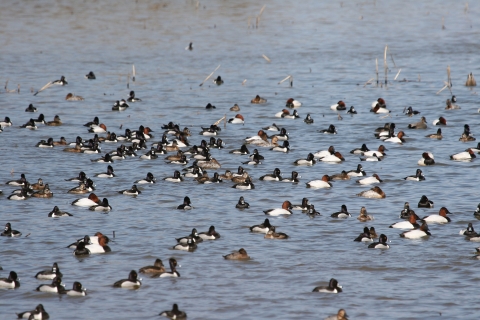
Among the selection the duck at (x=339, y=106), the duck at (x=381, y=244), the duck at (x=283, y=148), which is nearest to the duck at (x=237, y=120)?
the duck at (x=283, y=148)

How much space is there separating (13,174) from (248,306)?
47.9 ft

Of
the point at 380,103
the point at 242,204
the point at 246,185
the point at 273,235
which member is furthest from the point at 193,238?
the point at 380,103

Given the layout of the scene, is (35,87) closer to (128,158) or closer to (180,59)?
(180,59)

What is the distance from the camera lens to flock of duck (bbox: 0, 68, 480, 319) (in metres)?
21.2

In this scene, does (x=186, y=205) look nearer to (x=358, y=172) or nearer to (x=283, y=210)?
(x=283, y=210)

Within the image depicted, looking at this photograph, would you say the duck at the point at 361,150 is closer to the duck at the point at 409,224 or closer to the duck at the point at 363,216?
the duck at the point at 363,216

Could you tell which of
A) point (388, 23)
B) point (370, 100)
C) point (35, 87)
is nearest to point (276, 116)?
point (370, 100)

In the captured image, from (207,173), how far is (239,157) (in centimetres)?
290

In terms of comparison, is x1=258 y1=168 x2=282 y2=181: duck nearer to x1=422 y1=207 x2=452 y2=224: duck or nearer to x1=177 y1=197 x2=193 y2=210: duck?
x1=177 y1=197 x2=193 y2=210: duck

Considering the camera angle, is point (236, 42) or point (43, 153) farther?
point (236, 42)

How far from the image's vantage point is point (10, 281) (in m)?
20.2

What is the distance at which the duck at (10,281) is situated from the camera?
2012 cm

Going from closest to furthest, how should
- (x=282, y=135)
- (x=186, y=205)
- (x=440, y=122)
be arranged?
(x=186, y=205) → (x=282, y=135) → (x=440, y=122)

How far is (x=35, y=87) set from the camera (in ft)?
158
